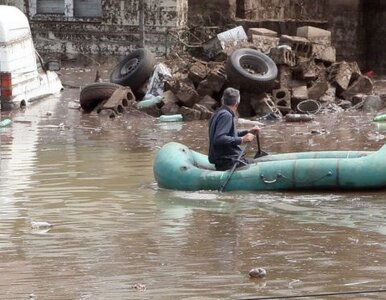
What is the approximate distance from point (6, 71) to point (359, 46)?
39.1ft

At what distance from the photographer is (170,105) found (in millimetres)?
21328

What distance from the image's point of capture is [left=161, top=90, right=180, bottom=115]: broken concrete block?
2125cm

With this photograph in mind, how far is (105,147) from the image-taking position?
17469 mm

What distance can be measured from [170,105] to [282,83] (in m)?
2.31

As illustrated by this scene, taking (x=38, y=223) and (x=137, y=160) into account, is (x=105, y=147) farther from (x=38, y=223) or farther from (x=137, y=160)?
(x=38, y=223)

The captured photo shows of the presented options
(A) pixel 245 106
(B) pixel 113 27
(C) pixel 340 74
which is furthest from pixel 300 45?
(B) pixel 113 27

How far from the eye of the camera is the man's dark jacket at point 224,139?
12.9 meters

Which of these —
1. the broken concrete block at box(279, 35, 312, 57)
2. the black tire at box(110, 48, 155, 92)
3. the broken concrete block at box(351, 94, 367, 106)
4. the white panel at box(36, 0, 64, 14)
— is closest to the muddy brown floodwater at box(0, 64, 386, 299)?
the broken concrete block at box(351, 94, 367, 106)

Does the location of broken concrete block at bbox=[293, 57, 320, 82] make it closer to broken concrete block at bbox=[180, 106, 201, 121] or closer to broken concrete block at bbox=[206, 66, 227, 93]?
broken concrete block at bbox=[206, 66, 227, 93]

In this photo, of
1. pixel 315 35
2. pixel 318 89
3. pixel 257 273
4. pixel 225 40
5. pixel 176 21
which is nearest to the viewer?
pixel 257 273

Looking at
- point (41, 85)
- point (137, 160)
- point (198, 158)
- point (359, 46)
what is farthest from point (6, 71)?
point (359, 46)

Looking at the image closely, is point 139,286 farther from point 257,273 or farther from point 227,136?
point 227,136

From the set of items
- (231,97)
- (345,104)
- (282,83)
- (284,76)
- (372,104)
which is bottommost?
(345,104)

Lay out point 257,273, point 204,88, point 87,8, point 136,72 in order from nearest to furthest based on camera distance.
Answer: point 257,273 → point 204,88 → point 136,72 → point 87,8
